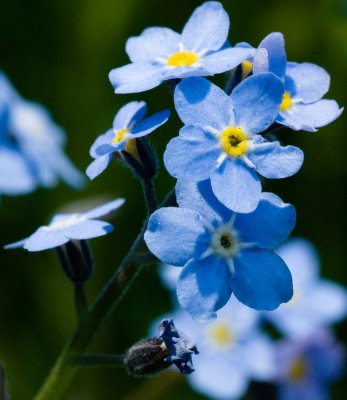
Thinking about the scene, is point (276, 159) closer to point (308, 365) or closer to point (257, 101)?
point (257, 101)

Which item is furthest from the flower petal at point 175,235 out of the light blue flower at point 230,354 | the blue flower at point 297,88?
the light blue flower at point 230,354

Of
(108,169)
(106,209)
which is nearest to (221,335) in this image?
(108,169)

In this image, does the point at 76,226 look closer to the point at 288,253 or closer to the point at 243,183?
the point at 243,183

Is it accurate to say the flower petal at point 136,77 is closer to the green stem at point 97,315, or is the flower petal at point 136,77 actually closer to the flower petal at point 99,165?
the flower petal at point 99,165

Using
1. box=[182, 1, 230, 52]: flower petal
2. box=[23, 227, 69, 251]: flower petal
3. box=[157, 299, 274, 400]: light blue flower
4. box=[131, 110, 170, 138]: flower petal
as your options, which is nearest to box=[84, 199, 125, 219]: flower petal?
box=[23, 227, 69, 251]: flower petal

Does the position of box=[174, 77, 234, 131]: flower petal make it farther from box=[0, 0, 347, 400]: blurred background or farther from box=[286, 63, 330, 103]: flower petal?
box=[0, 0, 347, 400]: blurred background

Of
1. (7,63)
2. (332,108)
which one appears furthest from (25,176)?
(332,108)
